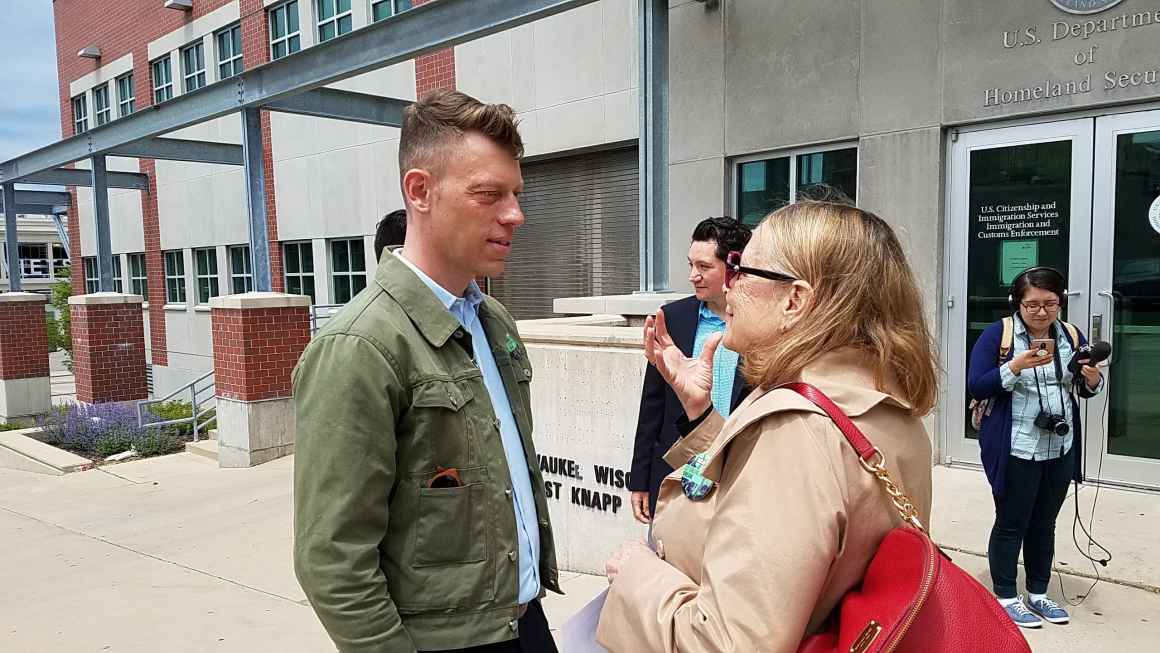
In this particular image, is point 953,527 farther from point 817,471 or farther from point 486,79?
point 486,79

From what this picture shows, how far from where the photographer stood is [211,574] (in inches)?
221

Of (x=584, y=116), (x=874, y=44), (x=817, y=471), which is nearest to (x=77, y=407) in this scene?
(x=584, y=116)

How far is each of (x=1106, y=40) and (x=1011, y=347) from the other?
3407mm

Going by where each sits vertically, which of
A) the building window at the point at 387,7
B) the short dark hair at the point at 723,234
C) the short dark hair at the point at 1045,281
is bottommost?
the short dark hair at the point at 1045,281

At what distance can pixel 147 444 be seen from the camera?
1105 centimetres

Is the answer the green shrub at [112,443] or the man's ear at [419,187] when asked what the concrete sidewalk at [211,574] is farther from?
the man's ear at [419,187]

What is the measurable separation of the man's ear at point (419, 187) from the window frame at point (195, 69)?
1898 cm

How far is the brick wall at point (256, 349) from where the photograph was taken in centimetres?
952

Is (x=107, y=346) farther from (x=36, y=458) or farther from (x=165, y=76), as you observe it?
(x=165, y=76)

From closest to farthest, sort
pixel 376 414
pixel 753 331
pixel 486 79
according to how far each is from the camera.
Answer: pixel 753 331
pixel 376 414
pixel 486 79

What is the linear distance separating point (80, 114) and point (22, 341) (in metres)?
11.3


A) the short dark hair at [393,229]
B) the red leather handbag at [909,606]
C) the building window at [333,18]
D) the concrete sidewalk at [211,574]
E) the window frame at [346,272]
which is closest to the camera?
the red leather handbag at [909,606]

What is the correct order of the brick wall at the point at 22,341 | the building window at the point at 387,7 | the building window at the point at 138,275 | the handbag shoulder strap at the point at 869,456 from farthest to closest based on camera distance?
the building window at the point at 138,275 < the brick wall at the point at 22,341 < the building window at the point at 387,7 < the handbag shoulder strap at the point at 869,456

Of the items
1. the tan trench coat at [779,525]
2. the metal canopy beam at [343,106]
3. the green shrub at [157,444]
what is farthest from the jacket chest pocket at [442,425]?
the green shrub at [157,444]
